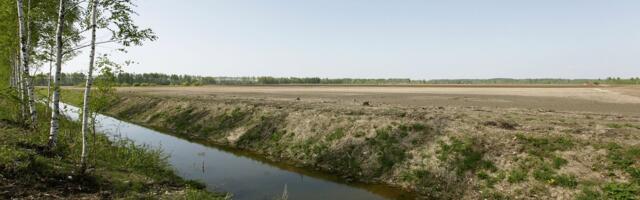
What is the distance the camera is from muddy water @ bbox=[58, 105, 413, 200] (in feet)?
65.7

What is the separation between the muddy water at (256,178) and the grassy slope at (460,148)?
57.9 inches

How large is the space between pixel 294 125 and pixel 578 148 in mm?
20087

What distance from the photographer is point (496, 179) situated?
1956 centimetres

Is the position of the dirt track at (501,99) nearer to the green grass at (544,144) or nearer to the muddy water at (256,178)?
the green grass at (544,144)

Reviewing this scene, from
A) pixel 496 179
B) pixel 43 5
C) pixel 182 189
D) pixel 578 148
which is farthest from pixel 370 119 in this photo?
pixel 43 5

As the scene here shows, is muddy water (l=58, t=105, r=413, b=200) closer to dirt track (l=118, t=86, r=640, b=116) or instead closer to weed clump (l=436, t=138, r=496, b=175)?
weed clump (l=436, t=138, r=496, b=175)

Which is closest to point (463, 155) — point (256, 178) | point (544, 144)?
point (544, 144)

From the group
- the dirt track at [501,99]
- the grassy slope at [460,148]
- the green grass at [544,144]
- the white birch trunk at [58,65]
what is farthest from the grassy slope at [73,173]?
the dirt track at [501,99]

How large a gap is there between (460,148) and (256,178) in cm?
1216

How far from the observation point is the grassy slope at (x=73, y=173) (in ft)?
43.5

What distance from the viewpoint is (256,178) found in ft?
74.8

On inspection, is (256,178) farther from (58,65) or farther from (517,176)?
(517,176)

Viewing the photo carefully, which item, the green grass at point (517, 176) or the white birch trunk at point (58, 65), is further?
the green grass at point (517, 176)

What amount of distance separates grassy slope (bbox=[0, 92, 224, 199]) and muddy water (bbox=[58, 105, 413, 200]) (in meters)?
1.93
